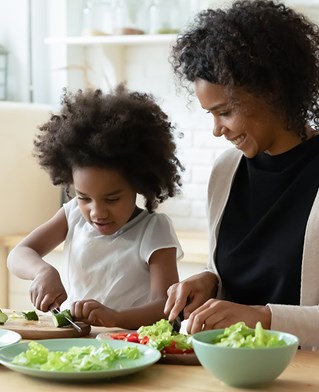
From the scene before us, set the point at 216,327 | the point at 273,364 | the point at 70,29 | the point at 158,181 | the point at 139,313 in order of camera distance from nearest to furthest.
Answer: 1. the point at 273,364
2. the point at 216,327
3. the point at 139,313
4. the point at 158,181
5. the point at 70,29

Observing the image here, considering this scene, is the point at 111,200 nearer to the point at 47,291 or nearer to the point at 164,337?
the point at 47,291

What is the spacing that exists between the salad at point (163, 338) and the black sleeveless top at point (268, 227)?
13.8 inches

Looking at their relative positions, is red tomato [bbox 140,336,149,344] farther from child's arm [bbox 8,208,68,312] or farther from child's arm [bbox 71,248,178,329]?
child's arm [bbox 8,208,68,312]

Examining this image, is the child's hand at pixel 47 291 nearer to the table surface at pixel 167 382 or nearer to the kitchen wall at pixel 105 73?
the table surface at pixel 167 382

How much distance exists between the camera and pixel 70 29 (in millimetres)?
3992

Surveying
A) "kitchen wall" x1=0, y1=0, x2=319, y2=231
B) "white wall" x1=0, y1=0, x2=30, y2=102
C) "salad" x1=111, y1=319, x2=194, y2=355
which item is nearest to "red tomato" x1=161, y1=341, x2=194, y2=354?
"salad" x1=111, y1=319, x2=194, y2=355

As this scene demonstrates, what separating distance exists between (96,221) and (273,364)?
82 centimetres

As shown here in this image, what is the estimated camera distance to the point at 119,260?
219 cm

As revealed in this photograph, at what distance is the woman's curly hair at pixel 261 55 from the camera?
186 centimetres

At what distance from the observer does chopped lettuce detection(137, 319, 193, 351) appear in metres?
1.57

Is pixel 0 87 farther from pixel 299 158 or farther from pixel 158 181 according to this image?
pixel 299 158

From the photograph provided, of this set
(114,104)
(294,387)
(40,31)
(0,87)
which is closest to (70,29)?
(40,31)

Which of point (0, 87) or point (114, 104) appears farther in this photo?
point (0, 87)

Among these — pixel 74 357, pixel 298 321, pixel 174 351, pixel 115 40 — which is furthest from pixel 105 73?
pixel 74 357
